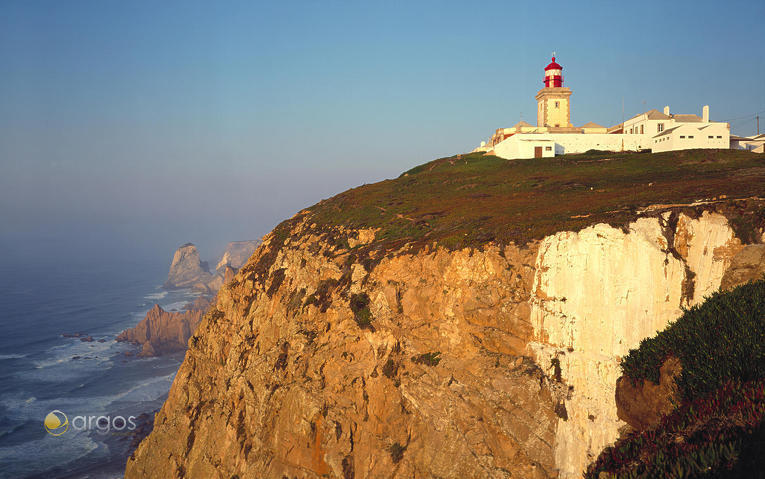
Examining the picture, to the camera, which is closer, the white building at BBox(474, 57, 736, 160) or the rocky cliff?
the rocky cliff

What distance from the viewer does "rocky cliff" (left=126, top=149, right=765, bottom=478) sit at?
19547mm

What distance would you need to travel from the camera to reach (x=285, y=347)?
93.0 ft

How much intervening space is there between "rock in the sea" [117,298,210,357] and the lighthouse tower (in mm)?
85361

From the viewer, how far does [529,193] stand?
37.1 metres

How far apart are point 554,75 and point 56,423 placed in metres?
78.9

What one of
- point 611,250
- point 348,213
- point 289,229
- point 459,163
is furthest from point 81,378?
point 611,250

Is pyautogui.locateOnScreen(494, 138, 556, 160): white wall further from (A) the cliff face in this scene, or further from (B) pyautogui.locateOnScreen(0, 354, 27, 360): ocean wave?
(B) pyautogui.locateOnScreen(0, 354, 27, 360): ocean wave

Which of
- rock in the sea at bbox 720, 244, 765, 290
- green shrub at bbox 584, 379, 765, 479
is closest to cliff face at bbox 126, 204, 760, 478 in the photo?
rock in the sea at bbox 720, 244, 765, 290

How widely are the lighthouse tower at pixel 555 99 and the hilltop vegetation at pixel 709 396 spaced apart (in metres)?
46.4

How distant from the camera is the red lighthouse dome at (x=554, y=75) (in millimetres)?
59906

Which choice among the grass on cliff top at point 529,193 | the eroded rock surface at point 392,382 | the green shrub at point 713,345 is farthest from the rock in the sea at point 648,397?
the grass on cliff top at point 529,193

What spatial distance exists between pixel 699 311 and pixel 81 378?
91.2 meters

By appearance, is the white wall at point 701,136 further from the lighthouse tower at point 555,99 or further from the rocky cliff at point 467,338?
the rocky cliff at point 467,338

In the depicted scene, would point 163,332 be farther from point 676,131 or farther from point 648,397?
point 648,397
